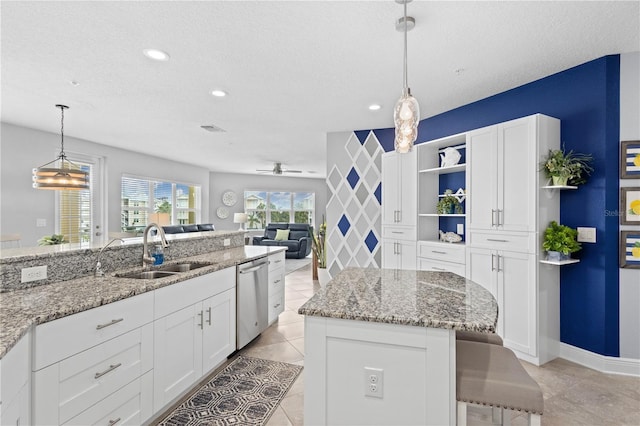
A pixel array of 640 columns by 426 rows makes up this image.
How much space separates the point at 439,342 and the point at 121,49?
294 centimetres

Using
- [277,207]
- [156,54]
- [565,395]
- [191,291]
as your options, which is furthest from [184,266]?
[277,207]

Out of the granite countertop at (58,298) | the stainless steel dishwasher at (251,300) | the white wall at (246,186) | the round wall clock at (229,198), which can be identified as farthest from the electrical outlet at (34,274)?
the round wall clock at (229,198)

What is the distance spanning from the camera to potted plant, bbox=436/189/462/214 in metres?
3.79

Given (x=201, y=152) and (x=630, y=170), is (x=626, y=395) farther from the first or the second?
(x=201, y=152)

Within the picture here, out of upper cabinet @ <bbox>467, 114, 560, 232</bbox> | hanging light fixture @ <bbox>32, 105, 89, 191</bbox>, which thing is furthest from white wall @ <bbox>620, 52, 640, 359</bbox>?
hanging light fixture @ <bbox>32, 105, 89, 191</bbox>

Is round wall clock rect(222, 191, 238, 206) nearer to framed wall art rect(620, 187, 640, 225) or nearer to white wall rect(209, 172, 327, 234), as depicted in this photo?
white wall rect(209, 172, 327, 234)

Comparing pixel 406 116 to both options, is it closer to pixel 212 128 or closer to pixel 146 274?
pixel 146 274

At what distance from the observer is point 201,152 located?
674cm

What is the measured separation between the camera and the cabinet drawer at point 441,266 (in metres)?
3.36

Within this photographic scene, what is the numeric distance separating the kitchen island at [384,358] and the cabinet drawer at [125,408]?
1.04m

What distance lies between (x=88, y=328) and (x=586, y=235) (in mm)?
3665

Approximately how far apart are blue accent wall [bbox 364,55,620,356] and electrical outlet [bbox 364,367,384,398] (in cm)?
252

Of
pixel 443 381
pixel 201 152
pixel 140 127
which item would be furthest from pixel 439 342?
pixel 201 152

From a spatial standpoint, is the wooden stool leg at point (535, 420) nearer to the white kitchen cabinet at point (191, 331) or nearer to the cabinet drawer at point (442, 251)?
the white kitchen cabinet at point (191, 331)
